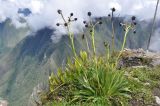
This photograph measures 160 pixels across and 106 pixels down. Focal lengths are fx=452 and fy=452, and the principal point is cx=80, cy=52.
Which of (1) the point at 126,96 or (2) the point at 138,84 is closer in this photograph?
(1) the point at 126,96

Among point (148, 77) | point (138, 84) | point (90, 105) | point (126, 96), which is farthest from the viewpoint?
point (148, 77)

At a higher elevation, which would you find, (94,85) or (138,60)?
(94,85)

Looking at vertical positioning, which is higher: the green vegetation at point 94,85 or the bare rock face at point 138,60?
the green vegetation at point 94,85

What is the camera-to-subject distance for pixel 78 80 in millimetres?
14414

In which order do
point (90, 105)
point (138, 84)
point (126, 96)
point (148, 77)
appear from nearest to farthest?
point (90, 105), point (126, 96), point (138, 84), point (148, 77)

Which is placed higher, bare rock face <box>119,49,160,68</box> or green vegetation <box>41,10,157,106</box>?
green vegetation <box>41,10,157,106</box>

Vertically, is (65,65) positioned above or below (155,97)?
above

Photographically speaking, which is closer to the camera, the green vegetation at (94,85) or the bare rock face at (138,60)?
the green vegetation at (94,85)

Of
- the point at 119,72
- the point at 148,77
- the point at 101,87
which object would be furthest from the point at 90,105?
the point at 148,77

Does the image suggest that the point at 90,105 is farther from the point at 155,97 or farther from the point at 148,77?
the point at 148,77

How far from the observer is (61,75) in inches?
597

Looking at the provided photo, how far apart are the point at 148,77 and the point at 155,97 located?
1.91 metres

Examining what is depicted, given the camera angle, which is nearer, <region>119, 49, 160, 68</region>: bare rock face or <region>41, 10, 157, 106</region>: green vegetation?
<region>41, 10, 157, 106</region>: green vegetation

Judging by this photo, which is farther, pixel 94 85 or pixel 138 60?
pixel 138 60
